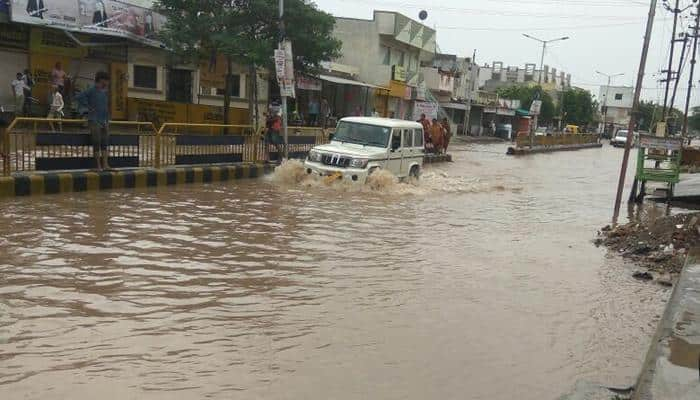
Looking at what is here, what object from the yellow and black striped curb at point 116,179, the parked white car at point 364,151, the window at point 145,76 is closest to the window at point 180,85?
the window at point 145,76

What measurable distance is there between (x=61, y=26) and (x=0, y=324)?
52.5ft

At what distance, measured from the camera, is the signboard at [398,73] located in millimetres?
39281

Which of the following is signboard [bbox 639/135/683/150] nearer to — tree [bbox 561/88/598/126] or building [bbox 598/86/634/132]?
tree [bbox 561/88/598/126]

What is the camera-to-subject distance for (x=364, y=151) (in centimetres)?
1380

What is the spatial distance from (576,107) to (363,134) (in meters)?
75.3

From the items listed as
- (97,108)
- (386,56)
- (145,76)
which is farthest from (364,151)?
(386,56)

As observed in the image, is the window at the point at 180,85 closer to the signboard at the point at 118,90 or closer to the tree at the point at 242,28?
the signboard at the point at 118,90

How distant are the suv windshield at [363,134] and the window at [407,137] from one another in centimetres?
84

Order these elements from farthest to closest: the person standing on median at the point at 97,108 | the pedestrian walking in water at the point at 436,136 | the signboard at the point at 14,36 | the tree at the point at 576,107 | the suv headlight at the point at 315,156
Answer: the tree at the point at 576,107 → the pedestrian walking in water at the point at 436,136 → the signboard at the point at 14,36 → the suv headlight at the point at 315,156 → the person standing on median at the point at 97,108

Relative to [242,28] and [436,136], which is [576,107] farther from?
[242,28]

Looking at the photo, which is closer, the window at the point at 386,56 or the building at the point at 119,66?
the building at the point at 119,66

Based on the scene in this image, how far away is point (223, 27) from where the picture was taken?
21.2 meters

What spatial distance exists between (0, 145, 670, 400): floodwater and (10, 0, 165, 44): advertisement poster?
365 inches

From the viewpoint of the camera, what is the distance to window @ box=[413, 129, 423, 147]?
15742 millimetres
